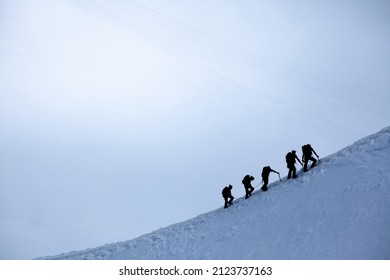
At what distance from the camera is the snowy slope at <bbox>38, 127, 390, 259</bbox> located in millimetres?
15648

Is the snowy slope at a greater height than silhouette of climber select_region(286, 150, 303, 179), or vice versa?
silhouette of climber select_region(286, 150, 303, 179)

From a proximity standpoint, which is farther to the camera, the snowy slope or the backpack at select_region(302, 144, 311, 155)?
the backpack at select_region(302, 144, 311, 155)

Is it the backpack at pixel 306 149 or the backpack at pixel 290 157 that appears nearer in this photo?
the backpack at pixel 290 157

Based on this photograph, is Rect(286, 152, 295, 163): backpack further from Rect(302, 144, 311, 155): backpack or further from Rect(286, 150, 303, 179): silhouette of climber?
Rect(302, 144, 311, 155): backpack

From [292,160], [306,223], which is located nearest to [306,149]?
[292,160]

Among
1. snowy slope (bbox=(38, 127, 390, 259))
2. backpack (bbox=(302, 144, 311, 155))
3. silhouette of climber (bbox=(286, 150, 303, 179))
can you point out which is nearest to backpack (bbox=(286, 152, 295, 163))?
silhouette of climber (bbox=(286, 150, 303, 179))

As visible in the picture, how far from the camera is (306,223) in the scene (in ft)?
59.5

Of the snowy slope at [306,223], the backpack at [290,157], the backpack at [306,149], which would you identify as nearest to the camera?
the snowy slope at [306,223]

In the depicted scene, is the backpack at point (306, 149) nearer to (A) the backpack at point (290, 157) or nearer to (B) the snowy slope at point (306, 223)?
(A) the backpack at point (290, 157)

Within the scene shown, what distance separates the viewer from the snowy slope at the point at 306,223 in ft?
51.3

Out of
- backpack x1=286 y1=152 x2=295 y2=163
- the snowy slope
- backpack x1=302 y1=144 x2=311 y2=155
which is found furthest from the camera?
backpack x1=302 y1=144 x2=311 y2=155

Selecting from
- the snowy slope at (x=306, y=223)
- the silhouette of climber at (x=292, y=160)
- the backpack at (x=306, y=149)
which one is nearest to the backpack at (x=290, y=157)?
the silhouette of climber at (x=292, y=160)

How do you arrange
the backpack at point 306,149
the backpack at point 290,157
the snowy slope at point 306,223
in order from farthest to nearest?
the backpack at point 306,149 < the backpack at point 290,157 < the snowy slope at point 306,223
